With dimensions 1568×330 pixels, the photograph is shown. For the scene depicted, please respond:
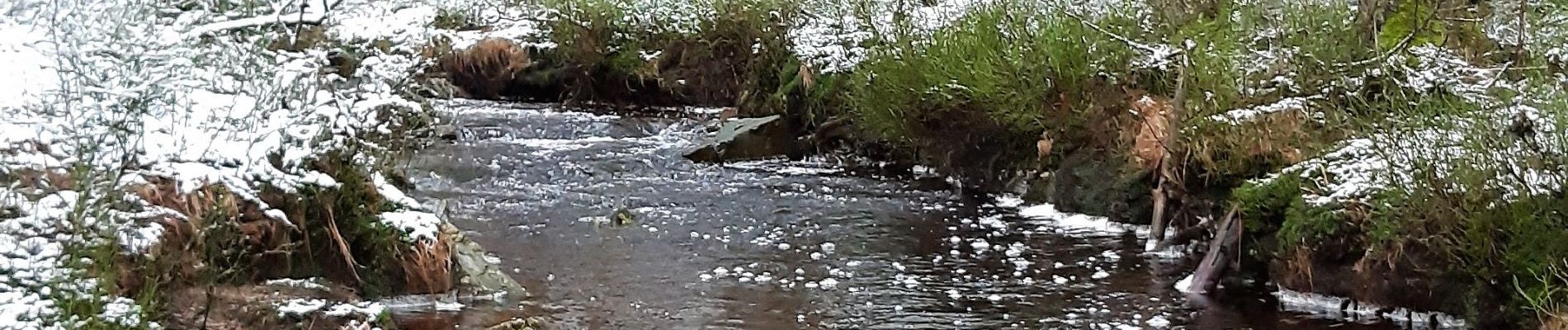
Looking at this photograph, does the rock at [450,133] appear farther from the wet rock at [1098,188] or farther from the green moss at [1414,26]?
the green moss at [1414,26]

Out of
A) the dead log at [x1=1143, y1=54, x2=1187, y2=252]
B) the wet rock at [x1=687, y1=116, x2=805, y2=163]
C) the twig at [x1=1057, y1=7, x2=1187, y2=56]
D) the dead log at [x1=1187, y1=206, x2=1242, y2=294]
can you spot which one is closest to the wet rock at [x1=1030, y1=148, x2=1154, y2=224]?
the dead log at [x1=1143, y1=54, x2=1187, y2=252]

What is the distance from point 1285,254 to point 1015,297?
5.02 ft

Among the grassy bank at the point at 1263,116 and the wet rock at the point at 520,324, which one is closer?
the grassy bank at the point at 1263,116

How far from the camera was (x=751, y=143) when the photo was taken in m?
16.5

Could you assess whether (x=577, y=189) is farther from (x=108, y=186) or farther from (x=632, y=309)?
(x=108, y=186)

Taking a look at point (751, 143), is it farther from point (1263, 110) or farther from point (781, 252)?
point (1263, 110)

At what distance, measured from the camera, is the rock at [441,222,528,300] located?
880 centimetres

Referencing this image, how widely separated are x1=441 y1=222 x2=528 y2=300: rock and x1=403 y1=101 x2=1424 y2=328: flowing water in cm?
14

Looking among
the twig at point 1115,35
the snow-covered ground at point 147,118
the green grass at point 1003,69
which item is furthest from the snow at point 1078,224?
the snow-covered ground at point 147,118

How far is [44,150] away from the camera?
20.7 feet

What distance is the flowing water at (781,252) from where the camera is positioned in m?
8.88

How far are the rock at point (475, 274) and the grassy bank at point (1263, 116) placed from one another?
4.23 metres

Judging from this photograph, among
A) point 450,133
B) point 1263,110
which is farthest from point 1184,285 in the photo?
point 450,133

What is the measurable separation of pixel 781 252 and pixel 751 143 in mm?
5734
